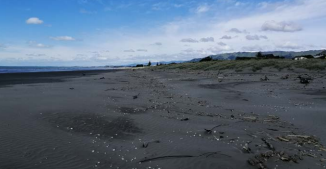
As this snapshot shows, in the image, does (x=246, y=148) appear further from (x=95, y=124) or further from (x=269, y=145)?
(x=95, y=124)

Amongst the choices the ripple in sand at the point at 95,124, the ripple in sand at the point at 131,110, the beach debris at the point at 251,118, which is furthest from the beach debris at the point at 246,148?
the ripple in sand at the point at 131,110

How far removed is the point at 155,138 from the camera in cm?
750

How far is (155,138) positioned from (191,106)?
4.97 m

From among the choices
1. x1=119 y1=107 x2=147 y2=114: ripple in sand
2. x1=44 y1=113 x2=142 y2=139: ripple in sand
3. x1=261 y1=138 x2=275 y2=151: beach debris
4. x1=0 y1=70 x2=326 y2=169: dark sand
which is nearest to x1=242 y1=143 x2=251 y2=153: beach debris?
x1=0 y1=70 x2=326 y2=169: dark sand

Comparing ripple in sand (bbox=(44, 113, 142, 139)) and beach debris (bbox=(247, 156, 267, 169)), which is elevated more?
ripple in sand (bbox=(44, 113, 142, 139))

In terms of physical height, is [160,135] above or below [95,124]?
below

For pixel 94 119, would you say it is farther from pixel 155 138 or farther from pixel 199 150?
pixel 199 150

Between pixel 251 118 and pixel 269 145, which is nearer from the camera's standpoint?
pixel 269 145

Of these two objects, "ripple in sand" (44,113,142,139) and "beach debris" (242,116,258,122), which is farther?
"beach debris" (242,116,258,122)

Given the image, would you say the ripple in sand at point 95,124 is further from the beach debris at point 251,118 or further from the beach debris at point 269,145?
the beach debris at point 251,118

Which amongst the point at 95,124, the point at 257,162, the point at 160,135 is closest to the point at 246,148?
the point at 257,162

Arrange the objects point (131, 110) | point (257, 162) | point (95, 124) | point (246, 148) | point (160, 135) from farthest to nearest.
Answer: point (131, 110) < point (95, 124) < point (160, 135) < point (246, 148) < point (257, 162)

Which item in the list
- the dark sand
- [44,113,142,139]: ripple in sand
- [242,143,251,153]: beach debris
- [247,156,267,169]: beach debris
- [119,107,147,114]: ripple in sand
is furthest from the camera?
[119,107,147,114]: ripple in sand

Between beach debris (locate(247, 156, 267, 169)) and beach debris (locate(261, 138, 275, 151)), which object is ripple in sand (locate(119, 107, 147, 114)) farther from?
beach debris (locate(247, 156, 267, 169))
